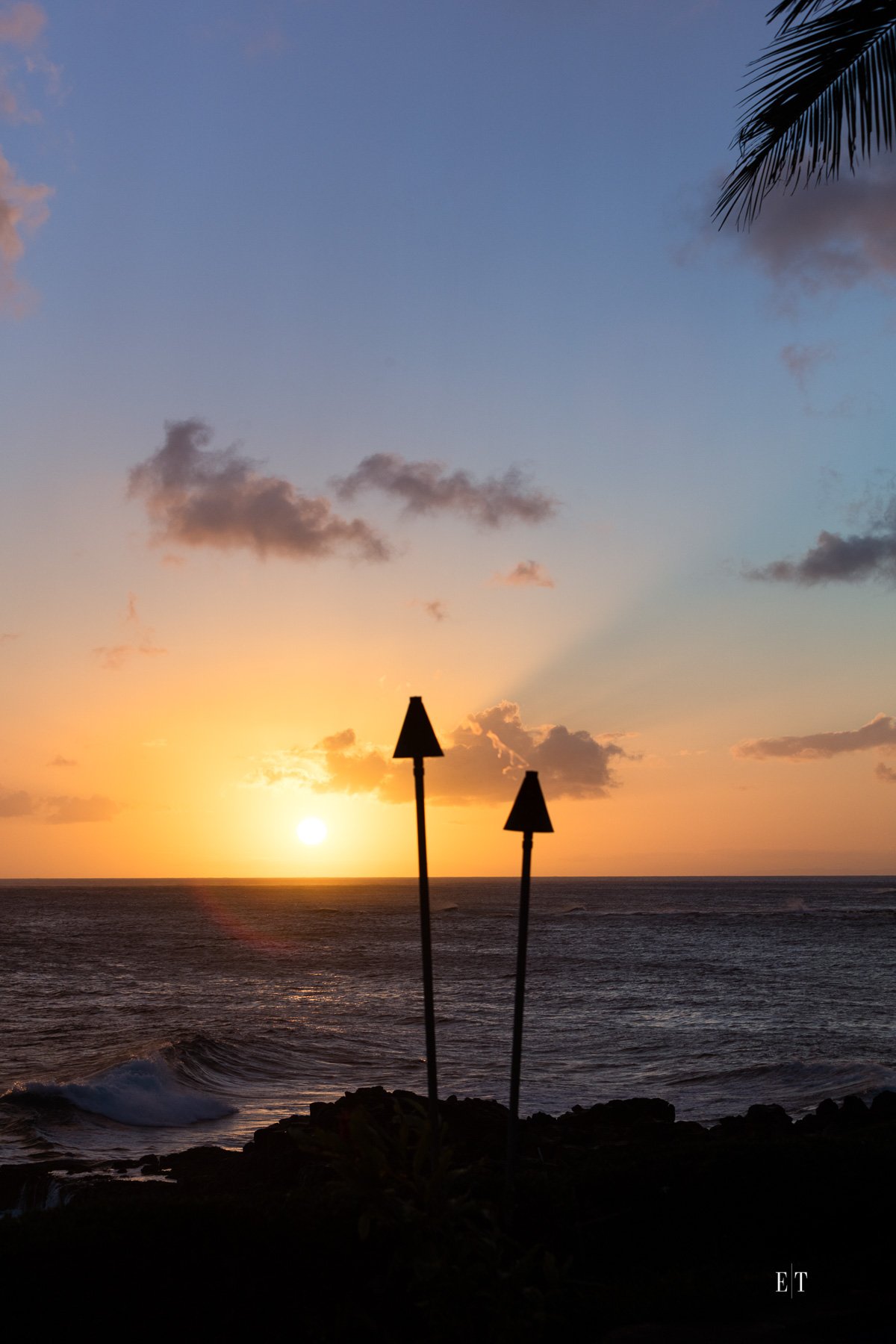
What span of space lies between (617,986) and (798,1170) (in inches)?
1228

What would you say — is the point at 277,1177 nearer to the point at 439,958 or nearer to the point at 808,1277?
the point at 808,1277

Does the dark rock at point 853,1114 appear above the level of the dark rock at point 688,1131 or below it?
above

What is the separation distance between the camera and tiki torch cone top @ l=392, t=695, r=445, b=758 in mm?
7441

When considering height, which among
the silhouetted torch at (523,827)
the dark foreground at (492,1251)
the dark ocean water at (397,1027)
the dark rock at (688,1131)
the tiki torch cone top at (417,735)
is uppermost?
the tiki torch cone top at (417,735)

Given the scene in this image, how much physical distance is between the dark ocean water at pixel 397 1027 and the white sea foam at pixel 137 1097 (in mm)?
50

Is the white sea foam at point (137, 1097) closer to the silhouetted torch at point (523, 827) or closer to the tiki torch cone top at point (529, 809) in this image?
the silhouetted torch at point (523, 827)

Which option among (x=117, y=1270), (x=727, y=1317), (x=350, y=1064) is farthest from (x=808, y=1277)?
(x=350, y=1064)

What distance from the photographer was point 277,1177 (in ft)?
41.3

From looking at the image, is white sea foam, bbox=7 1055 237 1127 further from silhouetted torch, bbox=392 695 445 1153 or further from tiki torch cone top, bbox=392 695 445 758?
tiki torch cone top, bbox=392 695 445 758

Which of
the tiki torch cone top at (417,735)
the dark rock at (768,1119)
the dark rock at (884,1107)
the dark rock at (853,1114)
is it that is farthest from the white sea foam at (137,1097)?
the tiki torch cone top at (417,735)

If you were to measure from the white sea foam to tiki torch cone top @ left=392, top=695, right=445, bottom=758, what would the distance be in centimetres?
1443

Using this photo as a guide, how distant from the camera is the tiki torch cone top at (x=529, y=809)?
7406mm

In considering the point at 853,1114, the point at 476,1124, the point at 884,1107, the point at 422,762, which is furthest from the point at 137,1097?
the point at 422,762

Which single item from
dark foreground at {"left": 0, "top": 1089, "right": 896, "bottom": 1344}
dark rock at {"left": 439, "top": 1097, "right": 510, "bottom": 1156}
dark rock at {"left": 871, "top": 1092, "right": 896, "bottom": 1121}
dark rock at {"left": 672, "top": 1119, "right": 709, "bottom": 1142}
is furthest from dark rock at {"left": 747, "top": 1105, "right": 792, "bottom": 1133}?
dark foreground at {"left": 0, "top": 1089, "right": 896, "bottom": 1344}
